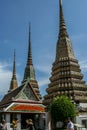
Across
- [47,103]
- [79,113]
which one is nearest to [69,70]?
[47,103]

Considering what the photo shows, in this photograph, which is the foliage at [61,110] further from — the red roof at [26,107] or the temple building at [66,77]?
the temple building at [66,77]

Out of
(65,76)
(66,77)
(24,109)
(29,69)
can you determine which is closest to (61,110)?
(24,109)

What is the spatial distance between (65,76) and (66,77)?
312 millimetres

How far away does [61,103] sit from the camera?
38219 mm

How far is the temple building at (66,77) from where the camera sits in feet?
157

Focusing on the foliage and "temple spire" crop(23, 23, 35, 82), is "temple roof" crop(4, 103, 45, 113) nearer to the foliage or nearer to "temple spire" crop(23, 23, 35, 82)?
the foliage

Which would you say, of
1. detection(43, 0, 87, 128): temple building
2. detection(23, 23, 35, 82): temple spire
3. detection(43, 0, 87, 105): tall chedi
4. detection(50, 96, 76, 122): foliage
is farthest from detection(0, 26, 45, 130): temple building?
detection(23, 23, 35, 82): temple spire

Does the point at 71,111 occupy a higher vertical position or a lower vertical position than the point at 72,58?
lower

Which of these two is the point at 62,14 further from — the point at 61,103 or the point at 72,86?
the point at 61,103

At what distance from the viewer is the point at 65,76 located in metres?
51.4

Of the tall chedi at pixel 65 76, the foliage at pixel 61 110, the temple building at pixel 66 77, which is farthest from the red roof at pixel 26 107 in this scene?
the tall chedi at pixel 65 76

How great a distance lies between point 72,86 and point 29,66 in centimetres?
2102

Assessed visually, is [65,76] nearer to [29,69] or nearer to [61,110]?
[61,110]

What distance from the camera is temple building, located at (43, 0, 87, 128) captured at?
48.0 m
